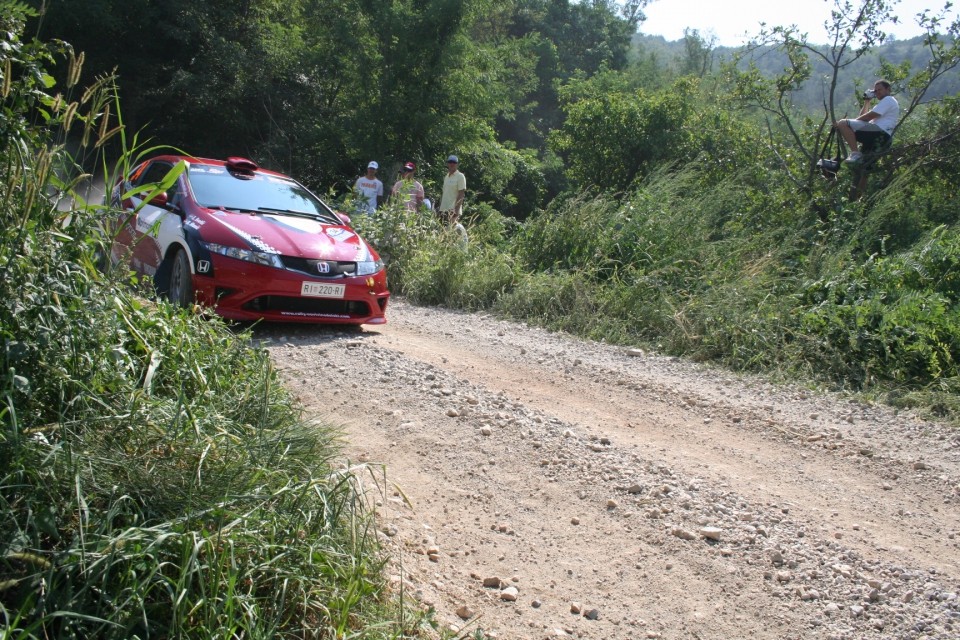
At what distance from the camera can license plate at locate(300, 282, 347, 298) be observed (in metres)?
7.61

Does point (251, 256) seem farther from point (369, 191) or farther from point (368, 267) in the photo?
point (369, 191)

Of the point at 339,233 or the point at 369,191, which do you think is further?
the point at 369,191

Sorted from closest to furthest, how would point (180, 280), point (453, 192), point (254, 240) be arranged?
point (254, 240)
point (180, 280)
point (453, 192)

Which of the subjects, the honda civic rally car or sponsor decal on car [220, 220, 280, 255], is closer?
the honda civic rally car

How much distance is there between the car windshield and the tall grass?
4.31 meters

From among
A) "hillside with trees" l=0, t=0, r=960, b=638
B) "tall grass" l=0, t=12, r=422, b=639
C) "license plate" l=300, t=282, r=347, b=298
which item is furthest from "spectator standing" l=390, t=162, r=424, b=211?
"tall grass" l=0, t=12, r=422, b=639

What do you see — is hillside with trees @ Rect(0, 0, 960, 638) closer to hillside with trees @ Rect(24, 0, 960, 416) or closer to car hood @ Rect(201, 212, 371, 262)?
hillside with trees @ Rect(24, 0, 960, 416)

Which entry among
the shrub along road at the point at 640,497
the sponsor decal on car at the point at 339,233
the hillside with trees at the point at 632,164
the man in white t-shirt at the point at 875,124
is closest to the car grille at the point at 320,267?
the sponsor decal on car at the point at 339,233

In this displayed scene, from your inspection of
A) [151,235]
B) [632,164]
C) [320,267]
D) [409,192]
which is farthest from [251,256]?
[632,164]

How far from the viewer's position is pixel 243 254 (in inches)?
292

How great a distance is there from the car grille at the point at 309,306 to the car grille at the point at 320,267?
0.82 feet

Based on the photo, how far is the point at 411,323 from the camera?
9.24 meters

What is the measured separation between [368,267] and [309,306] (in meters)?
0.73

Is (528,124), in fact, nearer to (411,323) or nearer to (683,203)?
(683,203)
